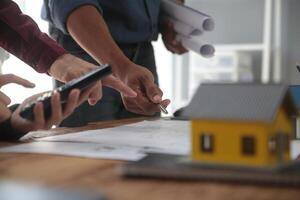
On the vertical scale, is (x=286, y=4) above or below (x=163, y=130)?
above

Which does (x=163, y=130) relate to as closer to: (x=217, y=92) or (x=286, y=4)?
(x=217, y=92)

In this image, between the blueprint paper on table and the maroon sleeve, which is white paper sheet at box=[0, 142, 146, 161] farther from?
the maroon sleeve

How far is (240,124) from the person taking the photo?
1.33ft

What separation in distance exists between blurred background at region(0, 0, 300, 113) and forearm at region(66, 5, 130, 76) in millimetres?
1572

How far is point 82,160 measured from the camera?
0.52 metres

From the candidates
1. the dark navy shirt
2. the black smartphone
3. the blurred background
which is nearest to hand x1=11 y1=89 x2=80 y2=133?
the black smartphone

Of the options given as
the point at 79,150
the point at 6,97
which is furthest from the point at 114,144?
the point at 6,97

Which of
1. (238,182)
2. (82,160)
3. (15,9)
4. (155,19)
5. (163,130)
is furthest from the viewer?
(155,19)

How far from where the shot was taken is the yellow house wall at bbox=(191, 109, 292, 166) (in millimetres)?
403

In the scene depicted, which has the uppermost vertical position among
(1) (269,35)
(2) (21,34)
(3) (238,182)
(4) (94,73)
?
(1) (269,35)

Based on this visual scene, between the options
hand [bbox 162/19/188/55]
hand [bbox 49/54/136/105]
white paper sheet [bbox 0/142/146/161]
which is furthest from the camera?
hand [bbox 162/19/188/55]

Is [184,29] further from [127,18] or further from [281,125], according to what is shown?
[281,125]

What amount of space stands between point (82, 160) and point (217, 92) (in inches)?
6.8

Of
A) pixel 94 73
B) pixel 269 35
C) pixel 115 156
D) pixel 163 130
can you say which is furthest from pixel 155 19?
pixel 269 35
